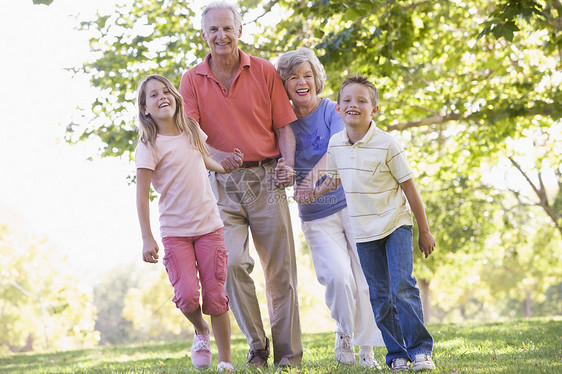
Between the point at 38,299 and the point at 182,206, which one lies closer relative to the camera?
the point at 182,206

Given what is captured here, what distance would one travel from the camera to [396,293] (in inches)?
152

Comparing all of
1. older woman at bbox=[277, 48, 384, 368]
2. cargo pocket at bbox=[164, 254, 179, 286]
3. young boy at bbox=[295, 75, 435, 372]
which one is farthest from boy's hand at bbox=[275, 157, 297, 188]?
cargo pocket at bbox=[164, 254, 179, 286]

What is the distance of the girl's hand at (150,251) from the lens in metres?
3.96

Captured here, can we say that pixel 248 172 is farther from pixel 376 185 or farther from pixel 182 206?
pixel 376 185

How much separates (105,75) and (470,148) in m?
7.82

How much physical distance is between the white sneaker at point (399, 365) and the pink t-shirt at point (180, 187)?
56.7 inches

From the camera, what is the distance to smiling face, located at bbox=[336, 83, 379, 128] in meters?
4.03

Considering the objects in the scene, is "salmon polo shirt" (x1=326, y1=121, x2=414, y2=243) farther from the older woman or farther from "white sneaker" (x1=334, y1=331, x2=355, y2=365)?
"white sneaker" (x1=334, y1=331, x2=355, y2=365)

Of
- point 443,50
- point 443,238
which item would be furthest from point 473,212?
point 443,50

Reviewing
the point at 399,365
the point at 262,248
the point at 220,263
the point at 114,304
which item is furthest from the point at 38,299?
the point at 399,365

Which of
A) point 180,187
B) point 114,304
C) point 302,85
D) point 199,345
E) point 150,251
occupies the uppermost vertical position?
point 302,85

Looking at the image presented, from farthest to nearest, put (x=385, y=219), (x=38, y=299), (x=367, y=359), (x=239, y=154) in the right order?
(x=38, y=299) < (x=367, y=359) < (x=239, y=154) < (x=385, y=219)

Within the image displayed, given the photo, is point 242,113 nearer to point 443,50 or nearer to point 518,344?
point 518,344

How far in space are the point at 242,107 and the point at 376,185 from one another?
1.23 meters
